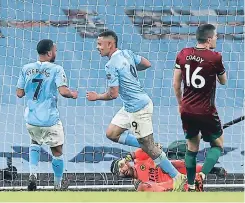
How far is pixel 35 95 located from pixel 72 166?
102cm

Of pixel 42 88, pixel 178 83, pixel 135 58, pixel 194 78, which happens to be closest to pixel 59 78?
pixel 42 88

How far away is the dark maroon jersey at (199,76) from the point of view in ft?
25.2

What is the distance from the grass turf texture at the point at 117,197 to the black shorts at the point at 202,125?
0.50 metres

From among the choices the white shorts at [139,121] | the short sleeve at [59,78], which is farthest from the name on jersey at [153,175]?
the short sleeve at [59,78]

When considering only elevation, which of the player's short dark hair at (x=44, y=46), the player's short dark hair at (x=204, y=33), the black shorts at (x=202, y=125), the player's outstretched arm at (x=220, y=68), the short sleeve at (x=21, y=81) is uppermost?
the player's short dark hair at (x=204, y=33)

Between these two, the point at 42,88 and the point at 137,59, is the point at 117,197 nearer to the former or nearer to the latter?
the point at 42,88

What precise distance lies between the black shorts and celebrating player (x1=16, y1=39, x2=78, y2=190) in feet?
2.89

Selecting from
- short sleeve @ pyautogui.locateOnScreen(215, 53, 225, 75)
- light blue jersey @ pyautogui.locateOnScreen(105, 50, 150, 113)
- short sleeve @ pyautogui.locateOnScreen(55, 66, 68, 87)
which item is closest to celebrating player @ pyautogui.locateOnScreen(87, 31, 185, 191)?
light blue jersey @ pyautogui.locateOnScreen(105, 50, 150, 113)

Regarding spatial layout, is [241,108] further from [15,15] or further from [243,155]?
[15,15]

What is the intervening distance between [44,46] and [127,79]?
26.2 inches

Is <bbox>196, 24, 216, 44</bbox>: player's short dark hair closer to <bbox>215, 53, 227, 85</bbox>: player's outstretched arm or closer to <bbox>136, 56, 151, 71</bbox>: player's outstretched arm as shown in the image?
<bbox>215, 53, 227, 85</bbox>: player's outstretched arm

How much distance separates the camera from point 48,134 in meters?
8.15

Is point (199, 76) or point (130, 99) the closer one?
point (199, 76)

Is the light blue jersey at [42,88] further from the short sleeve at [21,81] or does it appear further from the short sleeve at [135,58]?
the short sleeve at [135,58]
